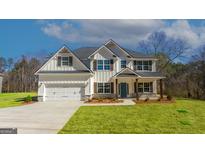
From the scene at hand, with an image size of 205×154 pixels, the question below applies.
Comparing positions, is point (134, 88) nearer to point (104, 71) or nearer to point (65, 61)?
point (104, 71)

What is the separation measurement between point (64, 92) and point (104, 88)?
4.52 metres

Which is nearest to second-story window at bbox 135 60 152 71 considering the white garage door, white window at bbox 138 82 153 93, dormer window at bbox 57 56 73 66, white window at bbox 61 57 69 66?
white window at bbox 138 82 153 93

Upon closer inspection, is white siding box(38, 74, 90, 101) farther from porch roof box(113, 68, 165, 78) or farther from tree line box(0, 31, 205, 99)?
tree line box(0, 31, 205, 99)

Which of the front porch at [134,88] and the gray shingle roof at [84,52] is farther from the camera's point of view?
the gray shingle roof at [84,52]

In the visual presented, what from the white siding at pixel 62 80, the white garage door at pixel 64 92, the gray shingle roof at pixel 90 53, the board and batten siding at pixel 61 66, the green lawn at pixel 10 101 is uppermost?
the gray shingle roof at pixel 90 53

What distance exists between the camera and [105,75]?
2770 centimetres

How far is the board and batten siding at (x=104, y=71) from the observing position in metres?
27.6

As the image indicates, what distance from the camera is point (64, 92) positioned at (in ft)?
85.3

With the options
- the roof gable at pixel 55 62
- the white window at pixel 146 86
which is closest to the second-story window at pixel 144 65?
the white window at pixel 146 86

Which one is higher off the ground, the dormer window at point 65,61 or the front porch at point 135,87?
the dormer window at point 65,61

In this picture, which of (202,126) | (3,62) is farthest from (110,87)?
(3,62)

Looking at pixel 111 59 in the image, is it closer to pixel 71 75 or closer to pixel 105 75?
pixel 105 75

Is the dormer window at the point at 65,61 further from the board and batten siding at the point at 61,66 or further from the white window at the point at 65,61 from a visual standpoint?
the board and batten siding at the point at 61,66
